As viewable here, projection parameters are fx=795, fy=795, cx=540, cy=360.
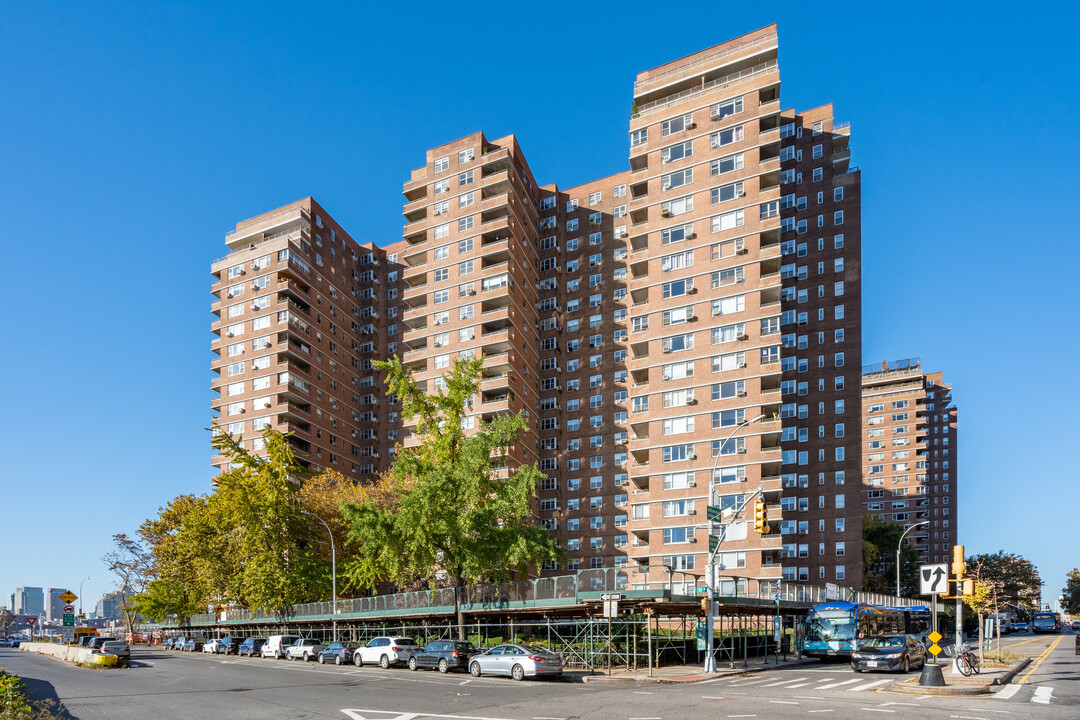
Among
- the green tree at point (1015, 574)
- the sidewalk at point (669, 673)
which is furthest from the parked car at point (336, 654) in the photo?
the green tree at point (1015, 574)

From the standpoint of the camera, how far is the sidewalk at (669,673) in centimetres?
3175

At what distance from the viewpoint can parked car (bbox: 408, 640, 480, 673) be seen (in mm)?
36781

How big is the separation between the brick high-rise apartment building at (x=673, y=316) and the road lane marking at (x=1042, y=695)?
41246 mm

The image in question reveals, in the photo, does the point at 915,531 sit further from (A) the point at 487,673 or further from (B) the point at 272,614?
(A) the point at 487,673

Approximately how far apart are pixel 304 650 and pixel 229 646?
1465 cm

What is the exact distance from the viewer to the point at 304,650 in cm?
5038

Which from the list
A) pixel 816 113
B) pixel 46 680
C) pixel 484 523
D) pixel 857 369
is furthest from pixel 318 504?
pixel 816 113

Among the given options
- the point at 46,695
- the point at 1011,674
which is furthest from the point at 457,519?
the point at 1011,674

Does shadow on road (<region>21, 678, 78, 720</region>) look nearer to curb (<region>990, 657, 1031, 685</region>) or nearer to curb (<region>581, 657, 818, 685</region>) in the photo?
curb (<region>581, 657, 818, 685</region>)

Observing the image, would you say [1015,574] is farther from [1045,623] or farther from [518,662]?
[518,662]

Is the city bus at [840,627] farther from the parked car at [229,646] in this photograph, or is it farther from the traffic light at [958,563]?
the parked car at [229,646]

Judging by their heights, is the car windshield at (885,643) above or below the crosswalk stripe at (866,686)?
below

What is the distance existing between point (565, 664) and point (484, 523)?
31.2 feet

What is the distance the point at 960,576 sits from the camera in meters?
25.8
